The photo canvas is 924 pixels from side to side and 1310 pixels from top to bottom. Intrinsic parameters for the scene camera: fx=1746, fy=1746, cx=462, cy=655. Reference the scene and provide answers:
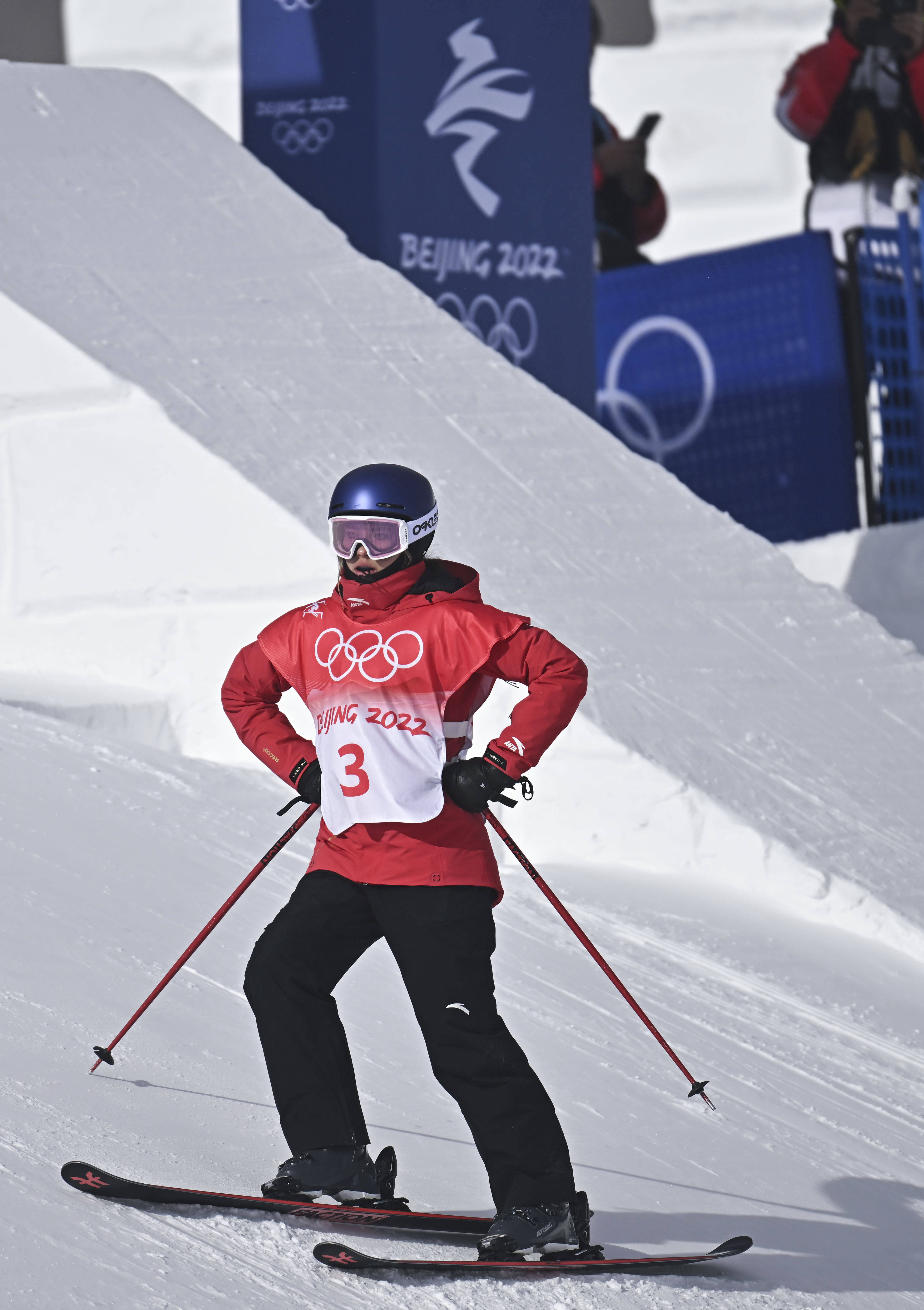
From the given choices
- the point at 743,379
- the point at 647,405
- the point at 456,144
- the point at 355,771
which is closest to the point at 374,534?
the point at 355,771

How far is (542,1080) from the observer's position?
4.37 meters

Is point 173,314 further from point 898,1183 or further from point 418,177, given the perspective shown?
point 898,1183

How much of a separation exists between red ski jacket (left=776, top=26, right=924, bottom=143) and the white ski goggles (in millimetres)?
8948

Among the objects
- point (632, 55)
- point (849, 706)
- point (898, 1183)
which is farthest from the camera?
point (632, 55)

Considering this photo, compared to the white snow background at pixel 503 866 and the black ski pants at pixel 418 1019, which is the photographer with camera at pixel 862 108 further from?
the black ski pants at pixel 418 1019

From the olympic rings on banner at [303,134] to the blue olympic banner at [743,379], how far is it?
2740 mm

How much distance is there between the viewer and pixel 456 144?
850 centimetres

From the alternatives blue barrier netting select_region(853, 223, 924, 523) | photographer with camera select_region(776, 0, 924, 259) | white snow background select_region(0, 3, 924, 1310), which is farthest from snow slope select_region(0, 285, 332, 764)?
photographer with camera select_region(776, 0, 924, 259)

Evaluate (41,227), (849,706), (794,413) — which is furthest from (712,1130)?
(794,413)

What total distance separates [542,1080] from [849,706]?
2.89 m

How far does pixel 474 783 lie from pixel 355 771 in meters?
0.22

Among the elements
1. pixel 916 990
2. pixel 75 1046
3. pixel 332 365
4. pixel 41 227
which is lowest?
pixel 916 990

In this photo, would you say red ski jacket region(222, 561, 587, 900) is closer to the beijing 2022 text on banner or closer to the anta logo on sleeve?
the beijing 2022 text on banner

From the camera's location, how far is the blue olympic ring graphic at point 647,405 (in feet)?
36.3
